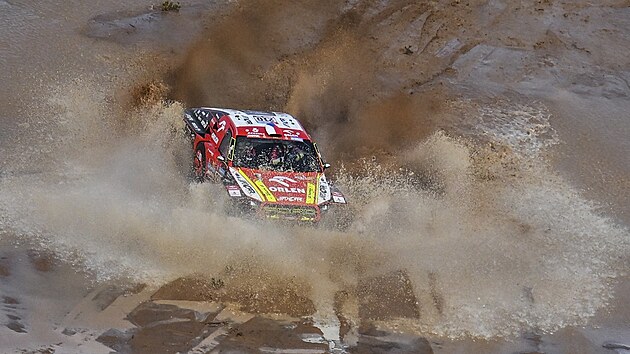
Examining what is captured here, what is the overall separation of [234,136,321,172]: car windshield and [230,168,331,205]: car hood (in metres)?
0.18

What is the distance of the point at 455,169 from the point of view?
672 inches

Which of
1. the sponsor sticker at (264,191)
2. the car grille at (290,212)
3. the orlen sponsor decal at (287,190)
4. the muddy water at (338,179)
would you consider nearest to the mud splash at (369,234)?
the muddy water at (338,179)

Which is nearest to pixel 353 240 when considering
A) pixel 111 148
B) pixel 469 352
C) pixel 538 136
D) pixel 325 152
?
pixel 469 352

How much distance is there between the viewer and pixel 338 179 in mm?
16219

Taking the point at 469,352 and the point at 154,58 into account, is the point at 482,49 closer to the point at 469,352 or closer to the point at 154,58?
the point at 154,58

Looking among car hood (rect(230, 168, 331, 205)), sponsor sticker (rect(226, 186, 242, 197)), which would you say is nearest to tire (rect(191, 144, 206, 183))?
car hood (rect(230, 168, 331, 205))

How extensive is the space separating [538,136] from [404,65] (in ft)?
12.0

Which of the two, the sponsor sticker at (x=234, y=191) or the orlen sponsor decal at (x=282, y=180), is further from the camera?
the orlen sponsor decal at (x=282, y=180)

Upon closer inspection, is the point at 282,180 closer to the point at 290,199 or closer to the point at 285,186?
the point at 285,186

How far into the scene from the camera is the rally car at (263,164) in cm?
1325

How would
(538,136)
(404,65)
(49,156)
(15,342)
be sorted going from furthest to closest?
(404,65), (538,136), (49,156), (15,342)

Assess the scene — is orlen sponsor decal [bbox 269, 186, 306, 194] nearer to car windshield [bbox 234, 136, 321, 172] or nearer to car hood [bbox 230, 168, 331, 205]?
car hood [bbox 230, 168, 331, 205]

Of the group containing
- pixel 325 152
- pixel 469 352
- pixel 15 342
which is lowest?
pixel 469 352

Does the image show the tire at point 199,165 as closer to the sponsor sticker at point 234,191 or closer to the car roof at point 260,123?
the car roof at point 260,123
